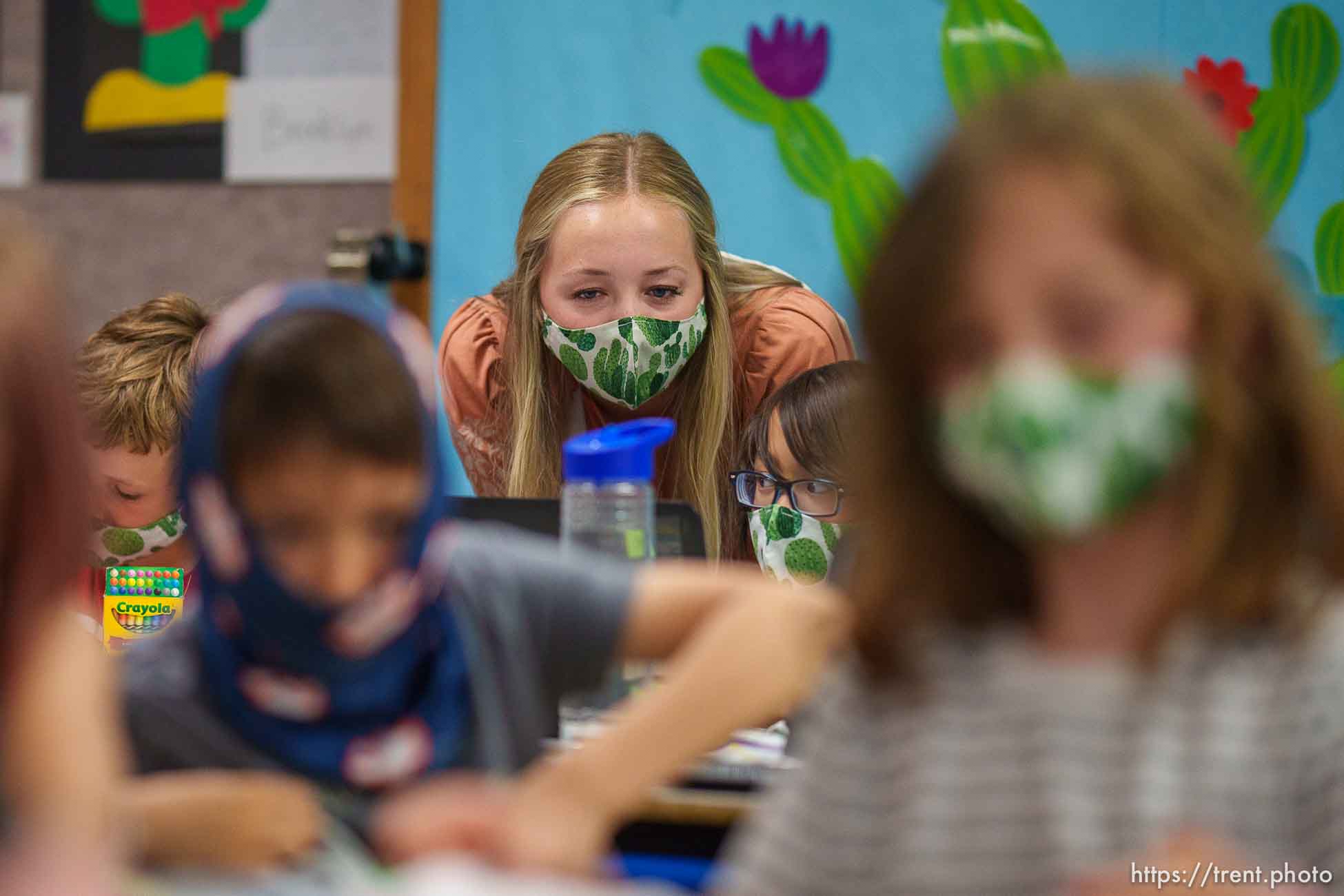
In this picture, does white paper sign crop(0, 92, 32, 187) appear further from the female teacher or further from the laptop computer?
the laptop computer

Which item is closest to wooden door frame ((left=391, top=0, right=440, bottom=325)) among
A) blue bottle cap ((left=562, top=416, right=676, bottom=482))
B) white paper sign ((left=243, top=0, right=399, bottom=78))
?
white paper sign ((left=243, top=0, right=399, bottom=78))

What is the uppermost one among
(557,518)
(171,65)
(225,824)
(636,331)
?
(171,65)

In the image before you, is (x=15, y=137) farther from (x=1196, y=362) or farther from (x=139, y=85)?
(x=1196, y=362)

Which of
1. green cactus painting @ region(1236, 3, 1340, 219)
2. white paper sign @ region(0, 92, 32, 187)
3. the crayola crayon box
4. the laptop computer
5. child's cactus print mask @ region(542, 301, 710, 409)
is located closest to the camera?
the laptop computer

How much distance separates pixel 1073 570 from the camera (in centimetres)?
66

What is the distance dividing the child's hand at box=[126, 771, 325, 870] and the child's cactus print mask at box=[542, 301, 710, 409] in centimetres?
124

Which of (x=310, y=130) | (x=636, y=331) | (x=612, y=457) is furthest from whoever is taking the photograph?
(x=310, y=130)

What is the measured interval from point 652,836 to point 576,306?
0.98 meters

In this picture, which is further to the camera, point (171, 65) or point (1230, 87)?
point (171, 65)

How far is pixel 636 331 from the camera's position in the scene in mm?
1922

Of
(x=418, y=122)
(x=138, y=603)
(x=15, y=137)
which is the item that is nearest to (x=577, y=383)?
(x=138, y=603)

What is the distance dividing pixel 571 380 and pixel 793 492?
469mm

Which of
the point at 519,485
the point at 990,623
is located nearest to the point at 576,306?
the point at 519,485

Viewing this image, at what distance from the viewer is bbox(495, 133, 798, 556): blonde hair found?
6.43 ft
